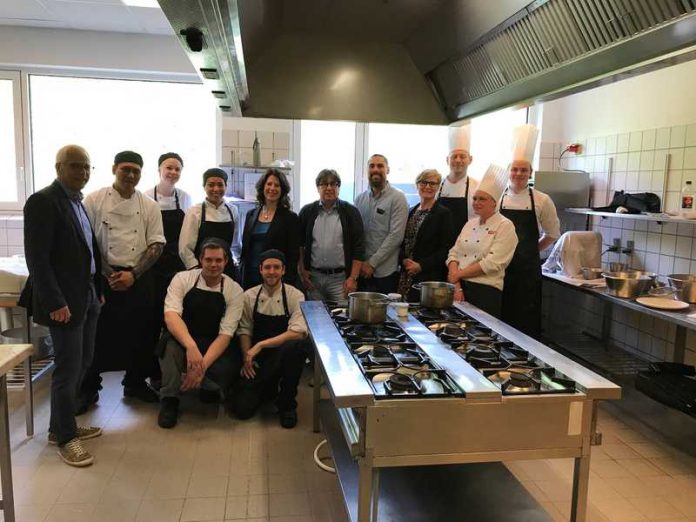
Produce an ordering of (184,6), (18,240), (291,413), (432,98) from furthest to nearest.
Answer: (18,240) < (291,413) < (432,98) < (184,6)

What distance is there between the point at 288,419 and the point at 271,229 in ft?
3.45

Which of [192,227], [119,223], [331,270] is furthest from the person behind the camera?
[331,270]

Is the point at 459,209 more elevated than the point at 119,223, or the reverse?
the point at 459,209

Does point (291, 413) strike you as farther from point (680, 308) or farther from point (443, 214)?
point (680, 308)

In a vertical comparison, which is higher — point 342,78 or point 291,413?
point 342,78

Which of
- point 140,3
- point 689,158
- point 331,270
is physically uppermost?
point 140,3

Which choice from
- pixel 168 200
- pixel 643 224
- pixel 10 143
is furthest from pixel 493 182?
pixel 10 143

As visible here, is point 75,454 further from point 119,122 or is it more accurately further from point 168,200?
point 119,122

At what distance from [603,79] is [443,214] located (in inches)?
71.9

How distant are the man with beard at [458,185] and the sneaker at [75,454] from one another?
90.9 inches

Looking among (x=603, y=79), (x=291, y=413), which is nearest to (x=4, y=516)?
(x=291, y=413)

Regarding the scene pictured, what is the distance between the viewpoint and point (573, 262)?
11.8ft

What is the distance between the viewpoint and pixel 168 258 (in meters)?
3.23

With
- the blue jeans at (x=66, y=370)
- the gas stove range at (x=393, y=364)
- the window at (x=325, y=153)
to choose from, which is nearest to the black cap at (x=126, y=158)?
the blue jeans at (x=66, y=370)
